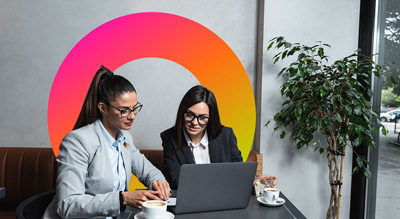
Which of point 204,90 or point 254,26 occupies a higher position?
point 254,26

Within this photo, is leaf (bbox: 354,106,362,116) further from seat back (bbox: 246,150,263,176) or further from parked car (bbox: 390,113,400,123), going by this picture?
seat back (bbox: 246,150,263,176)

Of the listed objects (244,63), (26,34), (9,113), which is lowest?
(9,113)

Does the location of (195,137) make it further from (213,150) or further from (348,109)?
(348,109)

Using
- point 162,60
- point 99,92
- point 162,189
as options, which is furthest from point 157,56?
point 162,189

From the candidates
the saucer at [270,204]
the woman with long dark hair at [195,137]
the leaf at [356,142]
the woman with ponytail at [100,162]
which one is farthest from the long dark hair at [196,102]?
the leaf at [356,142]

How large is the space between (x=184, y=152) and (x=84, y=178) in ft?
2.51

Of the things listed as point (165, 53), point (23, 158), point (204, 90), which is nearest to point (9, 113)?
point (23, 158)

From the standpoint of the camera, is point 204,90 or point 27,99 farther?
point 27,99

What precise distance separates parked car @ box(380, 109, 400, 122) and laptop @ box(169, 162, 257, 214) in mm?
1662

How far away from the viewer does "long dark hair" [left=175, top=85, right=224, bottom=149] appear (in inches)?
81.0

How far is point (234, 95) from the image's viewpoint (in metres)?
2.99

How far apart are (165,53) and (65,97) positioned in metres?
0.94

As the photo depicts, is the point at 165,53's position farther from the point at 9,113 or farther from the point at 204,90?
the point at 9,113

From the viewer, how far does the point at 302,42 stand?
2.82 meters
